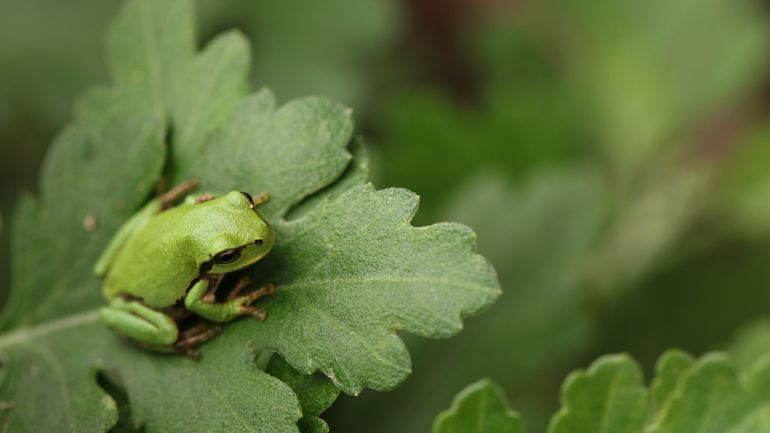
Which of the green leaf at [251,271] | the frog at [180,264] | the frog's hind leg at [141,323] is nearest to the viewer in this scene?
the green leaf at [251,271]

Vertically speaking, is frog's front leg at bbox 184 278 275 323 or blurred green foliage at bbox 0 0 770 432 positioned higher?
blurred green foliage at bbox 0 0 770 432

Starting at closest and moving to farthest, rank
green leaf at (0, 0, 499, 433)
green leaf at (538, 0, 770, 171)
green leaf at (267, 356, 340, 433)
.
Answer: green leaf at (0, 0, 499, 433)
green leaf at (267, 356, 340, 433)
green leaf at (538, 0, 770, 171)

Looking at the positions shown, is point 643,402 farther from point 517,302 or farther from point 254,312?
point 517,302

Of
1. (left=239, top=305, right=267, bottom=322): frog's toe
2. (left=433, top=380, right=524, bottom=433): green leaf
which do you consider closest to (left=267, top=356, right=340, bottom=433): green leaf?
(left=239, top=305, right=267, bottom=322): frog's toe

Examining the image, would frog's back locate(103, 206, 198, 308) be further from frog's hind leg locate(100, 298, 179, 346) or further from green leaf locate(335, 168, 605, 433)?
green leaf locate(335, 168, 605, 433)

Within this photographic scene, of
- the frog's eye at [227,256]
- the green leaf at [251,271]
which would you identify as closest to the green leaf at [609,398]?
the green leaf at [251,271]

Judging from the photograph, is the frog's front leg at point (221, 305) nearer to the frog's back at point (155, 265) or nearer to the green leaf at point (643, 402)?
the frog's back at point (155, 265)
